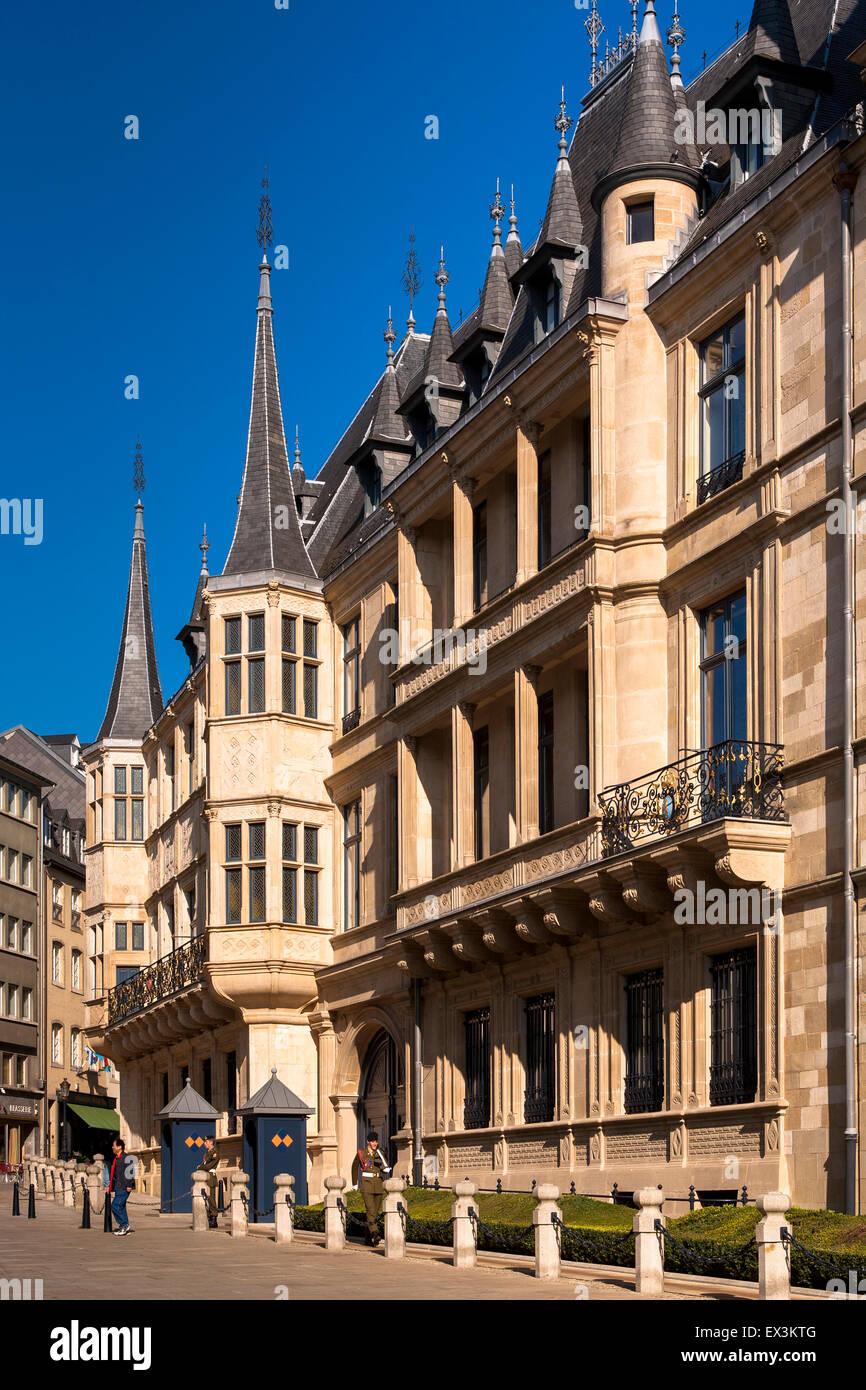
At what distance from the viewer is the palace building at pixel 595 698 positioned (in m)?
23.5

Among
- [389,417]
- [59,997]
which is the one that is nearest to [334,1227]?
[389,417]

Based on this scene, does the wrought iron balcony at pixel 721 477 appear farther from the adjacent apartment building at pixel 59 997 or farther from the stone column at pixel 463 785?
the adjacent apartment building at pixel 59 997

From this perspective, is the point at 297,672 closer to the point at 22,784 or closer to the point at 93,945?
the point at 93,945

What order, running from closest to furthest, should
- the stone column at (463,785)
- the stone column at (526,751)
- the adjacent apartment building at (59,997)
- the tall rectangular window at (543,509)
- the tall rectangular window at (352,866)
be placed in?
the stone column at (526,751) < the tall rectangular window at (543,509) < the stone column at (463,785) < the tall rectangular window at (352,866) < the adjacent apartment building at (59,997)

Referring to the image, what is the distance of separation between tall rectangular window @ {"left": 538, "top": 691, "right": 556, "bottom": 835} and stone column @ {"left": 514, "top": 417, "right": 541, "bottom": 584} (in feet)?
7.07

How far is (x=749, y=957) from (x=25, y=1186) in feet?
107

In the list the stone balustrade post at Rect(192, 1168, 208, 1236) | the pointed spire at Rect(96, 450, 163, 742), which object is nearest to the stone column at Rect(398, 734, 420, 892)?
the stone balustrade post at Rect(192, 1168, 208, 1236)

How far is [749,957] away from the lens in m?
24.3

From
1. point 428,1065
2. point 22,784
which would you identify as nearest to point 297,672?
point 428,1065

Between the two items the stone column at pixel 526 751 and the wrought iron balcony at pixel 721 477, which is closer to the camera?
the wrought iron balcony at pixel 721 477

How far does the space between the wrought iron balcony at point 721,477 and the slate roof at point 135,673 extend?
3241 cm

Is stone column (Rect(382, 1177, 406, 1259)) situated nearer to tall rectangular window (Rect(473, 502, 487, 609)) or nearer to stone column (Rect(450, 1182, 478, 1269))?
stone column (Rect(450, 1182, 478, 1269))

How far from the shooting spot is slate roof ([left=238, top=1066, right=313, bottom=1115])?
30.7 meters

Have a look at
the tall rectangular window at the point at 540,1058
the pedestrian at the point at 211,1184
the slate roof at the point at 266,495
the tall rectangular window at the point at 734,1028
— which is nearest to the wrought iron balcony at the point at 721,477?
the tall rectangular window at the point at 734,1028
